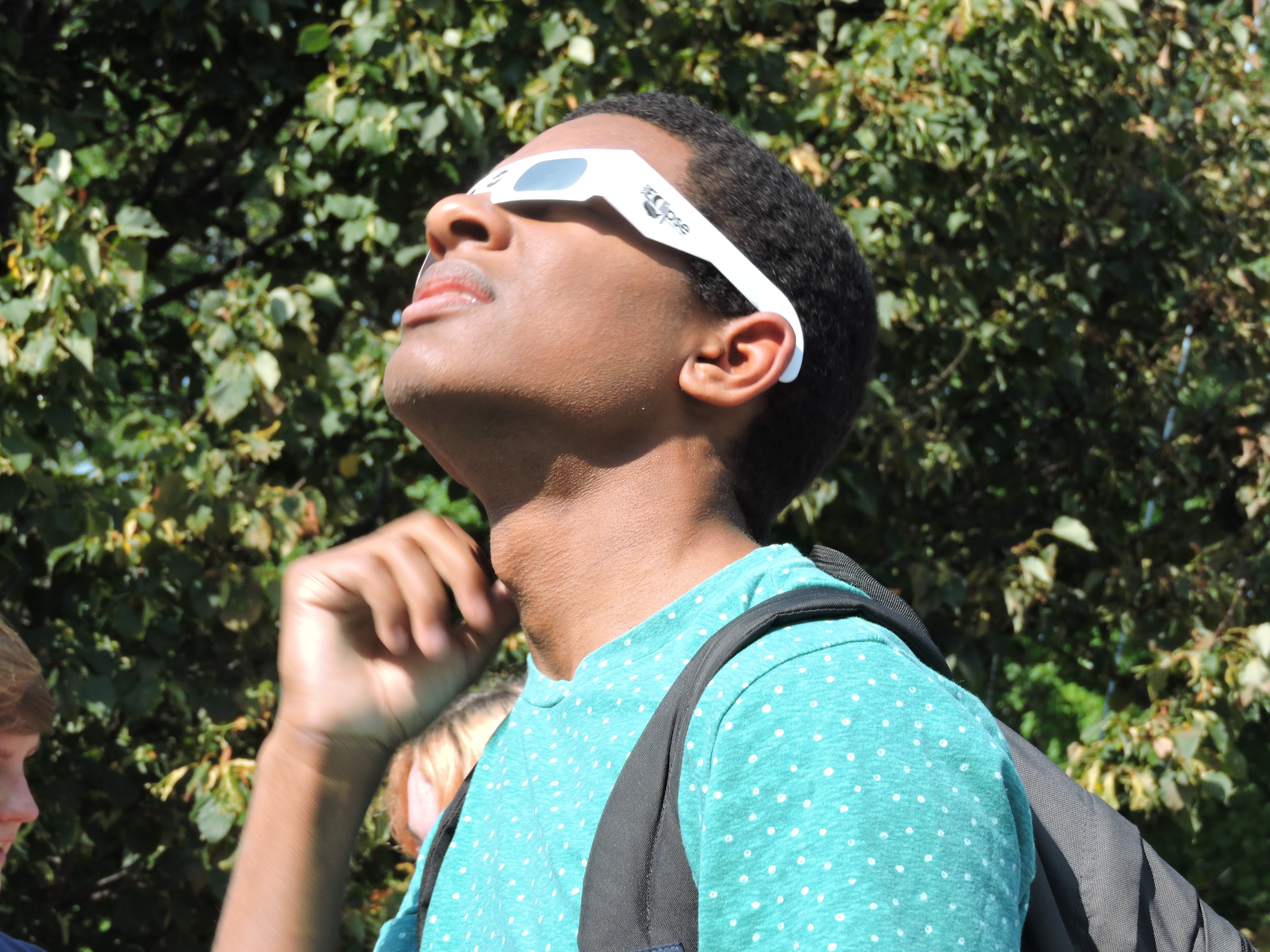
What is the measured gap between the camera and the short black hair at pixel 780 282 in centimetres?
137

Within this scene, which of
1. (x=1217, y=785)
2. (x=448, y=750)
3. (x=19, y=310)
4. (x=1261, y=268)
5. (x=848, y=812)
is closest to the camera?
(x=848, y=812)

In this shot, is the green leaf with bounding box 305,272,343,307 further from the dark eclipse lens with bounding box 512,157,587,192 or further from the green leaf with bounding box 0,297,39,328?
the dark eclipse lens with bounding box 512,157,587,192

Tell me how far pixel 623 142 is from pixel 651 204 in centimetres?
13

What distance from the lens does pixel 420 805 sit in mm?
2752

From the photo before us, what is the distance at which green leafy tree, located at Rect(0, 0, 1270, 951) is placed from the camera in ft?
10.7

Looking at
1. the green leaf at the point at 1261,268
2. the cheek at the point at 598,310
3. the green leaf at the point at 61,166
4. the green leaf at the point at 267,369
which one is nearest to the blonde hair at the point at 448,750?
the green leaf at the point at 267,369

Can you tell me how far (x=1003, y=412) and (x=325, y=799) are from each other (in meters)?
3.75

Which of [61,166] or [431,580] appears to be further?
[61,166]

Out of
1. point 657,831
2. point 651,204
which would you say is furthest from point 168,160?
point 657,831

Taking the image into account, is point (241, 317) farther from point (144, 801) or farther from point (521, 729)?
point (521, 729)

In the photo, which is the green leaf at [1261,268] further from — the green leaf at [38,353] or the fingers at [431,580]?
the fingers at [431,580]

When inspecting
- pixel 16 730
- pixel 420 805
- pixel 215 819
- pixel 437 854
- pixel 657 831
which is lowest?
pixel 215 819

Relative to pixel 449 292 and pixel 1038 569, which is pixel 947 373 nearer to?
pixel 1038 569

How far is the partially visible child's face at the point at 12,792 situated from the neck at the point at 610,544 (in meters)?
1.48
